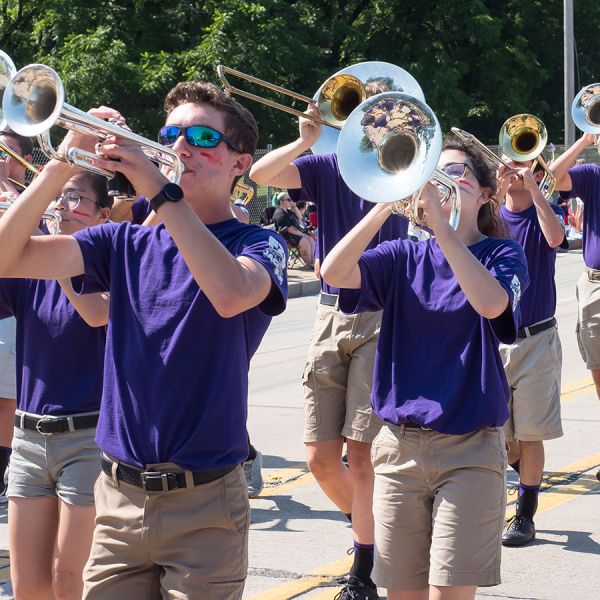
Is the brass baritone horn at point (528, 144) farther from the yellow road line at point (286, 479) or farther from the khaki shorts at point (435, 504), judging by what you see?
the khaki shorts at point (435, 504)

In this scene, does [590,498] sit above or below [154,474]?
below

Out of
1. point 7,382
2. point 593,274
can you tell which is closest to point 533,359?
point 593,274

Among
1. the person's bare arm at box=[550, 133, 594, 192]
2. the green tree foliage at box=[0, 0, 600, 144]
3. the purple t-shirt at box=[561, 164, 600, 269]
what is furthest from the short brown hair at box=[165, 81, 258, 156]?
the green tree foliage at box=[0, 0, 600, 144]

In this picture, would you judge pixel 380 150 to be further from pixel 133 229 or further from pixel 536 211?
pixel 536 211

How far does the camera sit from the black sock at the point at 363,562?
17.5 ft

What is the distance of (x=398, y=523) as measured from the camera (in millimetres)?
4102

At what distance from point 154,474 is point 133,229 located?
0.72 metres

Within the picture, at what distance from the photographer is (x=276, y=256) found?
11.6 ft

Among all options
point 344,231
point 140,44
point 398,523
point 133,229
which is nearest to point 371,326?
point 344,231

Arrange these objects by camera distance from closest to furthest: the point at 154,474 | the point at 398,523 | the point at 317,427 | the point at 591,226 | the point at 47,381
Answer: the point at 154,474, the point at 398,523, the point at 47,381, the point at 317,427, the point at 591,226

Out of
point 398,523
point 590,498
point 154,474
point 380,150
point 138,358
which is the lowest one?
point 590,498

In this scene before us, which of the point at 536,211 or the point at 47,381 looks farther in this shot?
the point at 536,211

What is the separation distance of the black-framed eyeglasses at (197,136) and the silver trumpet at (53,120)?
0.08 meters

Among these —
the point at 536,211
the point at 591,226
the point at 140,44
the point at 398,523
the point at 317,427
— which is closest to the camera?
the point at 398,523
